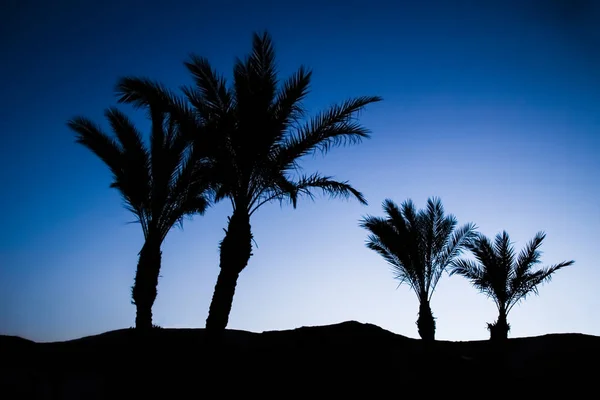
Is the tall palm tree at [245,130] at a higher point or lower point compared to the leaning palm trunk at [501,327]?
higher

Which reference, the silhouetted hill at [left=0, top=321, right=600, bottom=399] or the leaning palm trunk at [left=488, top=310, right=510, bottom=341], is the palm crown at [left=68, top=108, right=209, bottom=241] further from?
the leaning palm trunk at [left=488, top=310, right=510, bottom=341]

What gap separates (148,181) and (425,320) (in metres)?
11.8

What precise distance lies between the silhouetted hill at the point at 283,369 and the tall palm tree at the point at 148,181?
2006mm

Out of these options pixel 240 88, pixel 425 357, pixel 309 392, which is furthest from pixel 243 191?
pixel 425 357

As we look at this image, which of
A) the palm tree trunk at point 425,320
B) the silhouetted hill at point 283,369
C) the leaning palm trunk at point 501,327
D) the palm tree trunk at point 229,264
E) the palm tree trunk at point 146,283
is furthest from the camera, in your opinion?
the leaning palm trunk at point 501,327

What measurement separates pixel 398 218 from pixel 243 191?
7921 mm

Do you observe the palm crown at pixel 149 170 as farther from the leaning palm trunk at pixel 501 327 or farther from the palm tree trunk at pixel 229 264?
the leaning palm trunk at pixel 501 327

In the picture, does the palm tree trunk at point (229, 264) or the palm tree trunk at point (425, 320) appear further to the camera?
the palm tree trunk at point (425, 320)

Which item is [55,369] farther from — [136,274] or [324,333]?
[324,333]

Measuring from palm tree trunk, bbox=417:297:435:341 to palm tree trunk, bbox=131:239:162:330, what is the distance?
411 inches

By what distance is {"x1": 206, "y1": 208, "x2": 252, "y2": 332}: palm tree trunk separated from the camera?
9750 mm

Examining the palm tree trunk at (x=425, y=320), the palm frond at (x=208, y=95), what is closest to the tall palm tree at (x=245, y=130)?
the palm frond at (x=208, y=95)

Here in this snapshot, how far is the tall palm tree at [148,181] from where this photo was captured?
11.3 m

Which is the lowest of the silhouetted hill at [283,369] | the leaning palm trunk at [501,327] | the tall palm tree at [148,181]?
the silhouetted hill at [283,369]
